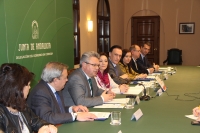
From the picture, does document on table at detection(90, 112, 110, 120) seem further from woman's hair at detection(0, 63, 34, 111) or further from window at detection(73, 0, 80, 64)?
window at detection(73, 0, 80, 64)

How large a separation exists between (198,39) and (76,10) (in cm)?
536

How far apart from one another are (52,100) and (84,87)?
649 millimetres

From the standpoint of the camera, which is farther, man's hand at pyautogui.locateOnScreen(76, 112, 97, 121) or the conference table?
man's hand at pyautogui.locateOnScreen(76, 112, 97, 121)

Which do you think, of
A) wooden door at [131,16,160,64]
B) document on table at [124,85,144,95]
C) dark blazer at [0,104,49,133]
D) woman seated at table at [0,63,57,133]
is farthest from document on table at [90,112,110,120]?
wooden door at [131,16,160,64]

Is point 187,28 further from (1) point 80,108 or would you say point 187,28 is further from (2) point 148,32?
(1) point 80,108

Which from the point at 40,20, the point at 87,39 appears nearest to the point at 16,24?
the point at 40,20

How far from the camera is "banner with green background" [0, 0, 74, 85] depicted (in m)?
3.74

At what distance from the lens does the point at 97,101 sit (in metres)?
3.07

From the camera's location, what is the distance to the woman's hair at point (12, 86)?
195 cm

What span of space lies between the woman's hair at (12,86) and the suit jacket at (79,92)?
108 cm

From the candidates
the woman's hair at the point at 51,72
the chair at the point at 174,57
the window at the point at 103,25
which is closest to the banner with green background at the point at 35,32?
the woman's hair at the point at 51,72

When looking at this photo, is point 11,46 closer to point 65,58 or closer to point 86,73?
point 86,73

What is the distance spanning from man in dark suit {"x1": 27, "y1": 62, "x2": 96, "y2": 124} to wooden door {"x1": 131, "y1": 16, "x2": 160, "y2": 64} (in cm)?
835

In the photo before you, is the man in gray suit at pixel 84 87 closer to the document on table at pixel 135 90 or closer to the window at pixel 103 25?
the document on table at pixel 135 90
